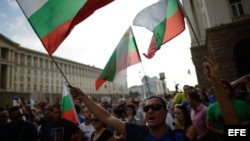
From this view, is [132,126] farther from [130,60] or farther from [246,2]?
[246,2]

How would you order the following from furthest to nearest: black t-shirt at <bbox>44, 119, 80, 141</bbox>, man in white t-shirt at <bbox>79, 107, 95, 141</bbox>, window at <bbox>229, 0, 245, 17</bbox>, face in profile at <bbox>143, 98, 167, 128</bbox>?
window at <bbox>229, 0, 245, 17</bbox> → man in white t-shirt at <bbox>79, 107, 95, 141</bbox> → black t-shirt at <bbox>44, 119, 80, 141</bbox> → face in profile at <bbox>143, 98, 167, 128</bbox>

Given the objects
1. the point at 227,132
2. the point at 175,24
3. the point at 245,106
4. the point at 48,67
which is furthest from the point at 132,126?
the point at 48,67

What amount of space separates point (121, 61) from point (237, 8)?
41.4 feet

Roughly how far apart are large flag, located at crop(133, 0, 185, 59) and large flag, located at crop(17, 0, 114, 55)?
2.38 meters

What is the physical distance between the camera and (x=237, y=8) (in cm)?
1463

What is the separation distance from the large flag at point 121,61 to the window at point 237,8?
11764mm

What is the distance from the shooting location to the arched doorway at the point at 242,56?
547 inches

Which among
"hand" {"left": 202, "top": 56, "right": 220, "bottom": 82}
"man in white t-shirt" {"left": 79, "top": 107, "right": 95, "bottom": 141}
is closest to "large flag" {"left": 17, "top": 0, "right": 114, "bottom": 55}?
"man in white t-shirt" {"left": 79, "top": 107, "right": 95, "bottom": 141}

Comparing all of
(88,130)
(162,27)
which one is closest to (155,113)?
(88,130)

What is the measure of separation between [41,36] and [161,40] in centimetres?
341

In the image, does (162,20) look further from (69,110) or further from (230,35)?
(230,35)

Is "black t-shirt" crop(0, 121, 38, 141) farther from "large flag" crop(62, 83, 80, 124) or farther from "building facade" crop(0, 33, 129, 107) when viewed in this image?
"building facade" crop(0, 33, 129, 107)

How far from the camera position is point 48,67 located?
7462cm

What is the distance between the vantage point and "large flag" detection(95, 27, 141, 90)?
18.3ft
